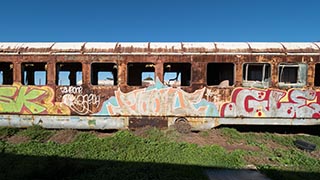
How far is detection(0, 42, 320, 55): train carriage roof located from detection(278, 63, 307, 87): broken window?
46cm

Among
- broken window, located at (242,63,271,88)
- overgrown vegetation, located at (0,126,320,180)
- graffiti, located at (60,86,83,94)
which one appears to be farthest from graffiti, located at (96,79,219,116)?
broken window, located at (242,63,271,88)

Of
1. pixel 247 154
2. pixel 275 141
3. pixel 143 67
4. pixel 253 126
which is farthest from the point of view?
pixel 143 67

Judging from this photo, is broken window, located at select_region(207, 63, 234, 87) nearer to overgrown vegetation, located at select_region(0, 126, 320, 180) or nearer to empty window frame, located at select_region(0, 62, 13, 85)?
overgrown vegetation, located at select_region(0, 126, 320, 180)

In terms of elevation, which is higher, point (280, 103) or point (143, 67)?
point (143, 67)

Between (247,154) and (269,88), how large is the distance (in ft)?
8.42

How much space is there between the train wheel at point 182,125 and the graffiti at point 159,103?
21cm

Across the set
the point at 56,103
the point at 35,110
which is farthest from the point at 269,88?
the point at 35,110

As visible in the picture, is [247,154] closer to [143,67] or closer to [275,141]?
[275,141]

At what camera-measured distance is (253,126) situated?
30.7 ft

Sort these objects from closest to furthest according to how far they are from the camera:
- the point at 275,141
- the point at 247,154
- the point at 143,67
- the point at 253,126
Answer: the point at 247,154, the point at 275,141, the point at 253,126, the point at 143,67

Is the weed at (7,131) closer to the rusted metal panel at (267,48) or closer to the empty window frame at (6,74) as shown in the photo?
the empty window frame at (6,74)

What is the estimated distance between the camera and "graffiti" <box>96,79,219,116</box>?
8758 mm

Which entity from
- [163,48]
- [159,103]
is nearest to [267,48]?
[163,48]

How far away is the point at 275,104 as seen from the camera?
8.68m
